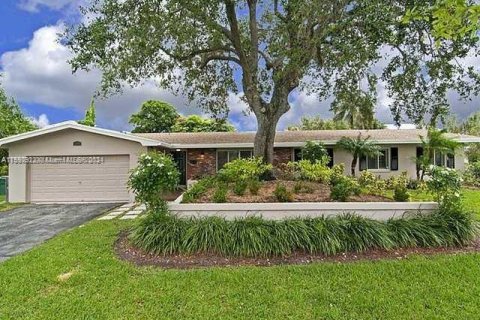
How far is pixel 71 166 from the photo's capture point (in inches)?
626

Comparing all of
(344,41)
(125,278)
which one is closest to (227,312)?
(125,278)

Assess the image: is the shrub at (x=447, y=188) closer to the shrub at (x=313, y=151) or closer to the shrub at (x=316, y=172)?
the shrub at (x=316, y=172)

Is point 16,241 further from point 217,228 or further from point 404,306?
point 404,306

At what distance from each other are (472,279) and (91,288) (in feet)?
19.5

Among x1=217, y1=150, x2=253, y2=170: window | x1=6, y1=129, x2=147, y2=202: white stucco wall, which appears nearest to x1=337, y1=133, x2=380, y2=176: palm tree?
x1=217, y1=150, x2=253, y2=170: window

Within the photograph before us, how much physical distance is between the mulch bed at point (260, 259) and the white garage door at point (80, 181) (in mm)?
9645

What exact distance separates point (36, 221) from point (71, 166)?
16.9 ft

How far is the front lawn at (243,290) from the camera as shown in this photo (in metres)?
4.58

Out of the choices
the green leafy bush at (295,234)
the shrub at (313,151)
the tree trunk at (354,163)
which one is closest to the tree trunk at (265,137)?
the shrub at (313,151)

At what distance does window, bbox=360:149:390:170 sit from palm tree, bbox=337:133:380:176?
1.33 metres

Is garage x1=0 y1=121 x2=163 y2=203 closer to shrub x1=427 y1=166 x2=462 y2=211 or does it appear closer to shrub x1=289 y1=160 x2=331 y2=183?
shrub x1=289 y1=160 x2=331 y2=183

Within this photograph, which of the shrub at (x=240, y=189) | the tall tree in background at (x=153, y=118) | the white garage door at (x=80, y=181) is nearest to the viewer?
the shrub at (x=240, y=189)

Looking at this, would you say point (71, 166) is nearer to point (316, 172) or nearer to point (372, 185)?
point (316, 172)

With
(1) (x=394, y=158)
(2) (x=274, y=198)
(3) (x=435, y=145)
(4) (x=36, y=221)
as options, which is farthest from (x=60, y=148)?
(3) (x=435, y=145)
